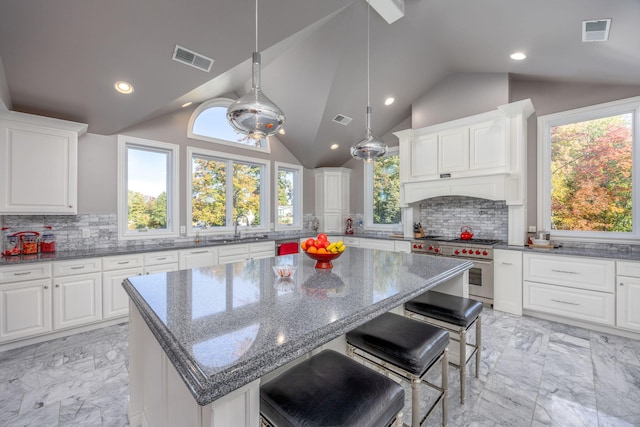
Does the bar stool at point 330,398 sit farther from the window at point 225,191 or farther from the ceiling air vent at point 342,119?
the ceiling air vent at point 342,119

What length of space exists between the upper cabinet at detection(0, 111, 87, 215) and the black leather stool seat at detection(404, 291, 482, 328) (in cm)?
379

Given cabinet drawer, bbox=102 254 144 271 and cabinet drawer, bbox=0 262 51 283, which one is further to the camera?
cabinet drawer, bbox=102 254 144 271

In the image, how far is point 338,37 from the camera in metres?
3.30

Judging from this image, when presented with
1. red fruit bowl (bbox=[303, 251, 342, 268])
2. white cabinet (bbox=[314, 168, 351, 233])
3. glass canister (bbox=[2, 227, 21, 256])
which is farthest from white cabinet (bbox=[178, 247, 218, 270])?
white cabinet (bbox=[314, 168, 351, 233])

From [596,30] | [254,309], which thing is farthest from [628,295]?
[254,309]

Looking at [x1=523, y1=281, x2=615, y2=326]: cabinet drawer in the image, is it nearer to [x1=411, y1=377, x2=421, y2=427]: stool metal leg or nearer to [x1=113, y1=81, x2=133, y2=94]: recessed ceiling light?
[x1=411, y1=377, x2=421, y2=427]: stool metal leg

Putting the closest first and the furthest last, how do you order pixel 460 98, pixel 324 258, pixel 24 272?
pixel 324 258 < pixel 24 272 < pixel 460 98

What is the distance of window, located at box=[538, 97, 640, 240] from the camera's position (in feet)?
10.5

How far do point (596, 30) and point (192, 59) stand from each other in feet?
12.7

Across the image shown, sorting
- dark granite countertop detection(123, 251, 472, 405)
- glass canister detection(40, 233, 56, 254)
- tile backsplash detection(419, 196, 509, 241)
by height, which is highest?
tile backsplash detection(419, 196, 509, 241)

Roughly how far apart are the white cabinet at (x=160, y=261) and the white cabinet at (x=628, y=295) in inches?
200

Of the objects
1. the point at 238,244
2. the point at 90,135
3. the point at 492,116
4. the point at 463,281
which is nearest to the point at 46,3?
the point at 90,135

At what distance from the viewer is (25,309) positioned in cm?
267

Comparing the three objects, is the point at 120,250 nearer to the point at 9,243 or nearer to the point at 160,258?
the point at 160,258
